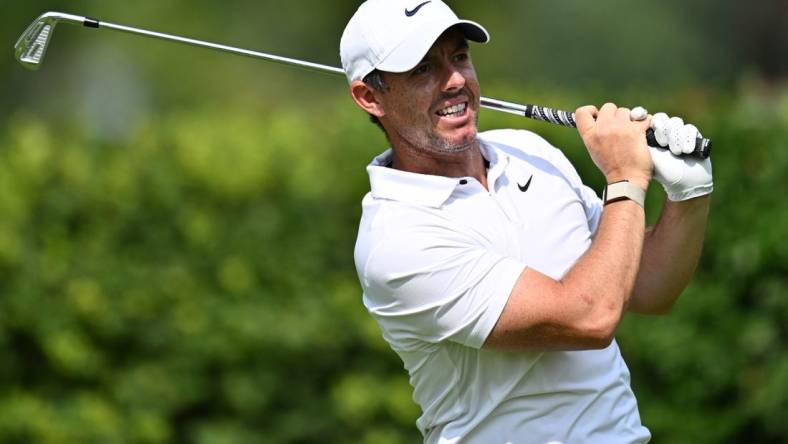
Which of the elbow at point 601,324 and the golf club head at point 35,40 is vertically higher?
the golf club head at point 35,40

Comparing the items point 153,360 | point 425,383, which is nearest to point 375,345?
point 153,360

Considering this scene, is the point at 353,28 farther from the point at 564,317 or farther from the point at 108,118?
the point at 108,118

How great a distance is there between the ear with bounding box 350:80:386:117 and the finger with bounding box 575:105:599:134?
544mm

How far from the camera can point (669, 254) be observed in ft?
13.0

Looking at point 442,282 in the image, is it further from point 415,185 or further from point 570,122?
point 570,122

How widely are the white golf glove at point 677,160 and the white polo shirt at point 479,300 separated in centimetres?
29

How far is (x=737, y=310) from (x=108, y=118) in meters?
11.8

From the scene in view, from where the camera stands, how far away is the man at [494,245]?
3512 millimetres

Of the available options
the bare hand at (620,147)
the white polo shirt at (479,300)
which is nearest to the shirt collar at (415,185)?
the white polo shirt at (479,300)

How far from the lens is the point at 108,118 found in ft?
55.6

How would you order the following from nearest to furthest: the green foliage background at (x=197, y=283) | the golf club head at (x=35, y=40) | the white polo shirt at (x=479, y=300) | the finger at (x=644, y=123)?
the white polo shirt at (x=479, y=300) < the finger at (x=644, y=123) < the golf club head at (x=35, y=40) < the green foliage background at (x=197, y=283)

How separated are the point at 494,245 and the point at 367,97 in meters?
0.60

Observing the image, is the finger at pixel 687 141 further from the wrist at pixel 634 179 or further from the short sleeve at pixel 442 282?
the short sleeve at pixel 442 282

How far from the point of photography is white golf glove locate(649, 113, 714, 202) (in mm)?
3627
